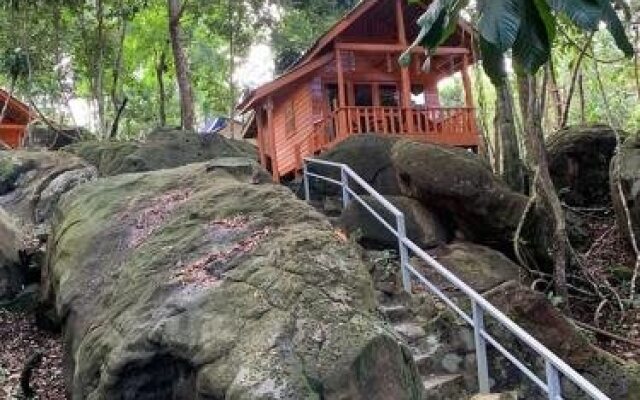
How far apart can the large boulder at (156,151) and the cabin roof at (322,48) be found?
540cm

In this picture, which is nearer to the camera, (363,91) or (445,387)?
(445,387)

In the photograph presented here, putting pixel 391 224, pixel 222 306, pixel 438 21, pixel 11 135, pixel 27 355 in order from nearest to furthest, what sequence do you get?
1. pixel 438 21
2. pixel 222 306
3. pixel 27 355
4. pixel 391 224
5. pixel 11 135

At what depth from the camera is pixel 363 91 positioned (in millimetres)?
20500

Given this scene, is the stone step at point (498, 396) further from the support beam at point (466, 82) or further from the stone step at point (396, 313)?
the support beam at point (466, 82)

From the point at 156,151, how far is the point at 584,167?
6.75m

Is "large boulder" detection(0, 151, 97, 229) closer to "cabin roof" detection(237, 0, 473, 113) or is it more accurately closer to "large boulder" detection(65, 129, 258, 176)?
"large boulder" detection(65, 129, 258, 176)

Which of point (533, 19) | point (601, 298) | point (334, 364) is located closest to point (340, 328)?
point (334, 364)

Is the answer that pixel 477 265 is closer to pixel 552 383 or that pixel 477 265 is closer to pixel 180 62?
pixel 552 383

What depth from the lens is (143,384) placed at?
484 cm

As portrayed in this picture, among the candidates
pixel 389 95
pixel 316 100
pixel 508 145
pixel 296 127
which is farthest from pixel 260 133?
pixel 508 145

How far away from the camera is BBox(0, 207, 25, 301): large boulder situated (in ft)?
27.7

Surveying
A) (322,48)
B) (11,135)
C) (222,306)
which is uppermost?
(322,48)

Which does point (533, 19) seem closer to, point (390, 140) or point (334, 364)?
point (334, 364)

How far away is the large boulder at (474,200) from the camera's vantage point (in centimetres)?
925
